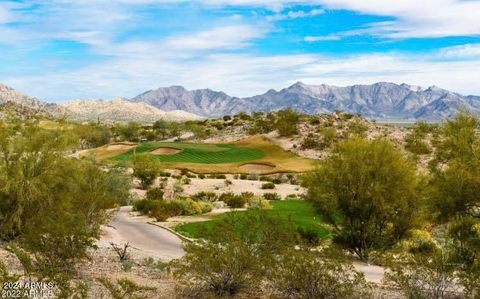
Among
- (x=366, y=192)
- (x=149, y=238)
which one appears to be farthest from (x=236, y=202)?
(x=366, y=192)

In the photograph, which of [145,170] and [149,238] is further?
[145,170]

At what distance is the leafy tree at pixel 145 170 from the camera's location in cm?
5334

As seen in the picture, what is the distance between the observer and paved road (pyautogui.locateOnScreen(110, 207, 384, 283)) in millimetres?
21672

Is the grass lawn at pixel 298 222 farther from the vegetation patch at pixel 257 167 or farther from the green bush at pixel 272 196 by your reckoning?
the vegetation patch at pixel 257 167

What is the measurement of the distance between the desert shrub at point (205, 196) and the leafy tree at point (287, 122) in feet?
153

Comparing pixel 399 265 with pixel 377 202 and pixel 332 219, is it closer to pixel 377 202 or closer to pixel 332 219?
pixel 377 202

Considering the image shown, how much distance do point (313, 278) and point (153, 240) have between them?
13137mm

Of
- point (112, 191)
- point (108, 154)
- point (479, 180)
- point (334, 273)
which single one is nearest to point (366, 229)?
point (479, 180)

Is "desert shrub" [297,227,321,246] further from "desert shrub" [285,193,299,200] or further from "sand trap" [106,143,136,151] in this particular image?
"sand trap" [106,143,136,151]

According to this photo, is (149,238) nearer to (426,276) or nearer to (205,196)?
(426,276)

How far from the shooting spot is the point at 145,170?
53.4 m

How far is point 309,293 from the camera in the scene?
1491 cm

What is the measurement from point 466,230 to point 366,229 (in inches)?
307

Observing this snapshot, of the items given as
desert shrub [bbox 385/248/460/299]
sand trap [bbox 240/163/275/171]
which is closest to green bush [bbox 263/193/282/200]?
sand trap [bbox 240/163/275/171]
